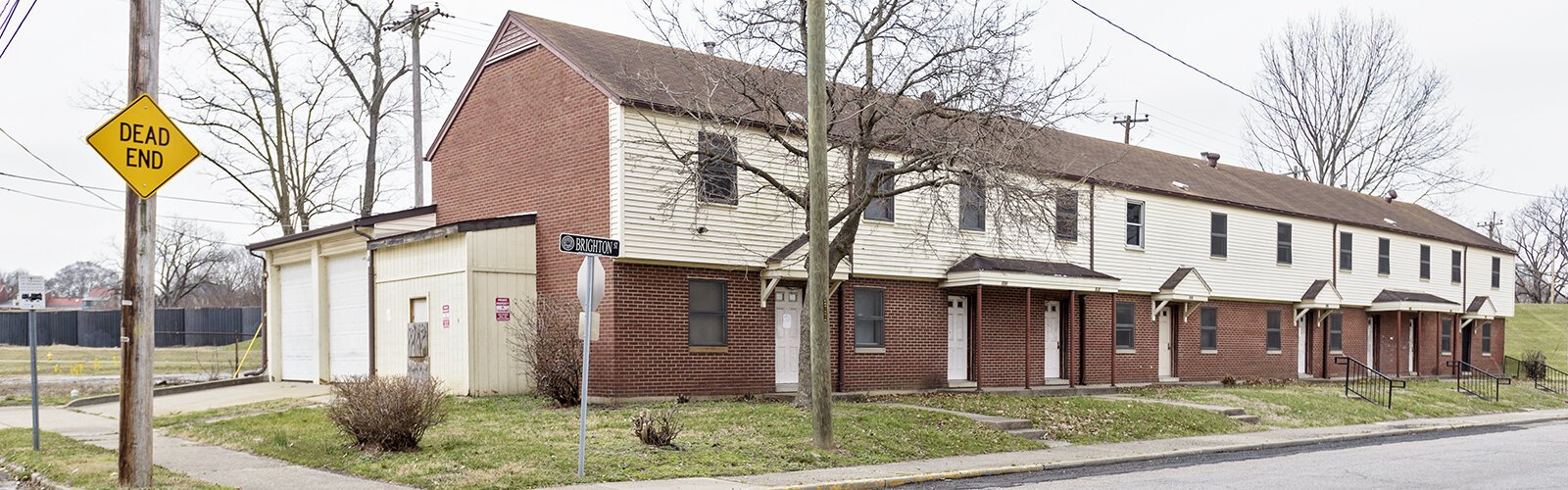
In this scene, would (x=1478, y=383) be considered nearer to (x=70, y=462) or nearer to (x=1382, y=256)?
(x=1382, y=256)

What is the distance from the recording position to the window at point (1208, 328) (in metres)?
31.7

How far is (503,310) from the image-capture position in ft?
68.0

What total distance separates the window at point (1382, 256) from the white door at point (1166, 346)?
34.5 feet

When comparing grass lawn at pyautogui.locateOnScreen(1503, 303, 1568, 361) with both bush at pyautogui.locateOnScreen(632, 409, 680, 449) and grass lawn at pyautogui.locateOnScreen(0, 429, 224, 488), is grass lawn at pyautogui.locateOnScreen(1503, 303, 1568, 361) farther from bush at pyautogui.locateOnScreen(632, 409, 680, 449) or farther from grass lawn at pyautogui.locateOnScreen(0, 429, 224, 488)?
grass lawn at pyautogui.locateOnScreen(0, 429, 224, 488)

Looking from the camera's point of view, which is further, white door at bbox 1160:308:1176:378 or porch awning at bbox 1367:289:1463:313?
porch awning at bbox 1367:289:1463:313

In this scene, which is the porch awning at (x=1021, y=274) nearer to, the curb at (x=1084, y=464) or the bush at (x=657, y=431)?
the curb at (x=1084, y=464)

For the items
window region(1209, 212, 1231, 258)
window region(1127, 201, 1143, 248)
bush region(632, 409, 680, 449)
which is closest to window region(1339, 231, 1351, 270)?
window region(1209, 212, 1231, 258)

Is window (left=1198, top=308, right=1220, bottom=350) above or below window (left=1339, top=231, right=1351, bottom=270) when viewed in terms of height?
below

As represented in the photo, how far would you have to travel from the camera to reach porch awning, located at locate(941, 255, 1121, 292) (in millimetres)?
24375

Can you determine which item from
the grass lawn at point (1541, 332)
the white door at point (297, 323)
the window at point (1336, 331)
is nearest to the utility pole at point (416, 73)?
the white door at point (297, 323)

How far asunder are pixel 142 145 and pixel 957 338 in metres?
17.5

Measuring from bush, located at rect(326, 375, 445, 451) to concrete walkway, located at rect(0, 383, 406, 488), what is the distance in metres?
0.77

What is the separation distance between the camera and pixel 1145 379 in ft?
98.0

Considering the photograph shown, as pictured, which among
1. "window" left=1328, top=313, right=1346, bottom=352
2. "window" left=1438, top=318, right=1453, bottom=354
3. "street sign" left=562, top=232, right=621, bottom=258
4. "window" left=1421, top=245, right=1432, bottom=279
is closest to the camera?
"street sign" left=562, top=232, right=621, bottom=258
